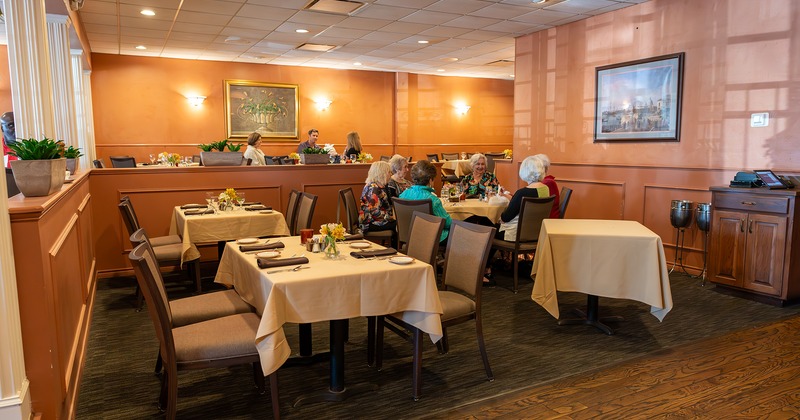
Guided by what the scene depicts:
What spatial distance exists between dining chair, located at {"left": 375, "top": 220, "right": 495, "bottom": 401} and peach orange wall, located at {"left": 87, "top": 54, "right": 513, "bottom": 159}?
29.3ft

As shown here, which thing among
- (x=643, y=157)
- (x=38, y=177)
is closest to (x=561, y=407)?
(x=38, y=177)

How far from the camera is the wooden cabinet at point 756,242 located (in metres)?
4.73

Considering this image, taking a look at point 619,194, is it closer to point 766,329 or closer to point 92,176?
point 766,329

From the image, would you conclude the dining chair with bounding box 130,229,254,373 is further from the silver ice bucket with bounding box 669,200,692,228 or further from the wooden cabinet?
the silver ice bucket with bounding box 669,200,692,228

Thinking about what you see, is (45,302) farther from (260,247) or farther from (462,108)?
(462,108)

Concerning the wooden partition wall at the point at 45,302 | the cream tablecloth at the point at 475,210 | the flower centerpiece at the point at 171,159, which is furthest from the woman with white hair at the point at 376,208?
the flower centerpiece at the point at 171,159

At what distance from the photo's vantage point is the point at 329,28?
796 cm

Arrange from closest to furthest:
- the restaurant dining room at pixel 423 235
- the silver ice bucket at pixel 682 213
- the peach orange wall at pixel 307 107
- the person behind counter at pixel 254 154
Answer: the restaurant dining room at pixel 423 235 → the silver ice bucket at pixel 682 213 → the person behind counter at pixel 254 154 → the peach orange wall at pixel 307 107

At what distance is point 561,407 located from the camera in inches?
117

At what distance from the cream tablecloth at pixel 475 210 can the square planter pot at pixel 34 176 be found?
363cm

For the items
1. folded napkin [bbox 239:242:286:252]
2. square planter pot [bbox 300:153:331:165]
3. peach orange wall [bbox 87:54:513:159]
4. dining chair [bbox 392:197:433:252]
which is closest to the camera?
folded napkin [bbox 239:242:286:252]

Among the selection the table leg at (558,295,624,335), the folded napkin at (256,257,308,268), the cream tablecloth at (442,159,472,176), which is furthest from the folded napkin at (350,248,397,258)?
the cream tablecloth at (442,159,472,176)

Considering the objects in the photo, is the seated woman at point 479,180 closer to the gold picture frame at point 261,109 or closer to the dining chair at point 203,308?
the dining chair at point 203,308

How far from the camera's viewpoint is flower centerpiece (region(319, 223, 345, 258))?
3232 mm
